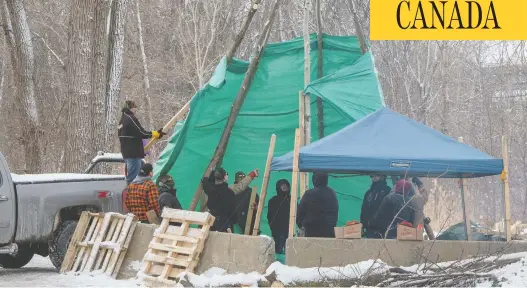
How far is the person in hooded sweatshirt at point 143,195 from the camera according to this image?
14.0 meters

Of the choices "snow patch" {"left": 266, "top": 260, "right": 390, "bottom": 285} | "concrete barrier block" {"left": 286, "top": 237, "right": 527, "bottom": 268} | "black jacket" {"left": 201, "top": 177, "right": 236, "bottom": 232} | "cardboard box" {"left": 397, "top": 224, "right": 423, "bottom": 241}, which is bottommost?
"snow patch" {"left": 266, "top": 260, "right": 390, "bottom": 285}

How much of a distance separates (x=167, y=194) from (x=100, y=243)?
1664 mm

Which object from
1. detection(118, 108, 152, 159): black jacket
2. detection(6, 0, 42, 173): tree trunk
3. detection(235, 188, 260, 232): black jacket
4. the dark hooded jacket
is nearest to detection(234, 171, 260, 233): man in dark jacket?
detection(235, 188, 260, 232): black jacket

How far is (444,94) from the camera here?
43.5 meters

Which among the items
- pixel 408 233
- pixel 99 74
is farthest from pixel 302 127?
pixel 99 74

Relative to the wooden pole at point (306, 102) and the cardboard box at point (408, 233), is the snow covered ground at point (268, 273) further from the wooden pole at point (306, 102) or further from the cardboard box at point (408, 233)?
the wooden pole at point (306, 102)

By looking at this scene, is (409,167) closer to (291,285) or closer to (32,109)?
(291,285)

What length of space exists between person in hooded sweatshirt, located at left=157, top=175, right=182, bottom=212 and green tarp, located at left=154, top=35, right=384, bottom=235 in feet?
5.22

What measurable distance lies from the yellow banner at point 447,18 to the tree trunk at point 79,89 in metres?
6.27

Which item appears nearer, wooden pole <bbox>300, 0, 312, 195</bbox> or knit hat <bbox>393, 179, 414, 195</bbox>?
knit hat <bbox>393, 179, 414, 195</bbox>

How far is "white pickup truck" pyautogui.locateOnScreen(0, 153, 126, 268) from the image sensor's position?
13.2 m

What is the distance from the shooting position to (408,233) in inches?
486

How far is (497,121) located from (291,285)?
34.0m

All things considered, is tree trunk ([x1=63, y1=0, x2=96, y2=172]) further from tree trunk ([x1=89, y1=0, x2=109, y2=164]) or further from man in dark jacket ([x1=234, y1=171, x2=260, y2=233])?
man in dark jacket ([x1=234, y1=171, x2=260, y2=233])
